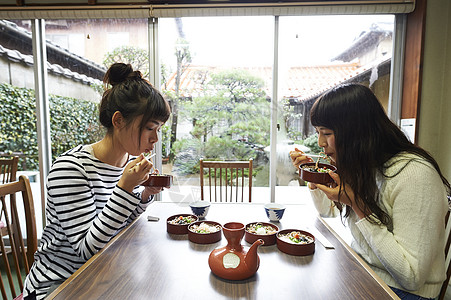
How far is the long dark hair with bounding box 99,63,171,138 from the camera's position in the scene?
1.27 metres

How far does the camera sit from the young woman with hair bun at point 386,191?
958 millimetres

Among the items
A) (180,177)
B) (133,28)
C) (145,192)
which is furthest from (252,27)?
(145,192)

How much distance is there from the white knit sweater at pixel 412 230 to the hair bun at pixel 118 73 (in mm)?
1231

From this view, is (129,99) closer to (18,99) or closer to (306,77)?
(306,77)

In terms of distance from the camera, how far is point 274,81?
2783mm

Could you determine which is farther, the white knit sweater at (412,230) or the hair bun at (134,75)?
the hair bun at (134,75)

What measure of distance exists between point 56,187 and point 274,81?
221 cm

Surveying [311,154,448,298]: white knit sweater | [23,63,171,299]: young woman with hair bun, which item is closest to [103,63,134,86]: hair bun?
[23,63,171,299]: young woman with hair bun

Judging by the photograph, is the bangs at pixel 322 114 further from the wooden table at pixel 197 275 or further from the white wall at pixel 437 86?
the white wall at pixel 437 86

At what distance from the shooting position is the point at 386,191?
108cm

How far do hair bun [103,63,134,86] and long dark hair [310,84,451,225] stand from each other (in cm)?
96

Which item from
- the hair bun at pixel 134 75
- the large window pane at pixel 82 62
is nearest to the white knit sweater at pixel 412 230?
the hair bun at pixel 134 75

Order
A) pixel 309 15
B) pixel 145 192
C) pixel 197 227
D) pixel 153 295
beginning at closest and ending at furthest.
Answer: pixel 153 295
pixel 197 227
pixel 145 192
pixel 309 15

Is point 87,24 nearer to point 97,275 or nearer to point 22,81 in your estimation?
point 22,81
